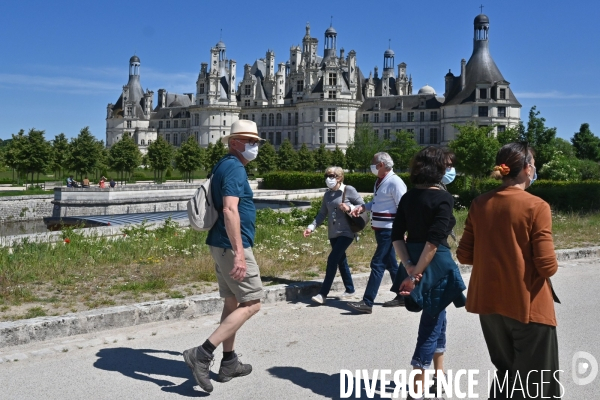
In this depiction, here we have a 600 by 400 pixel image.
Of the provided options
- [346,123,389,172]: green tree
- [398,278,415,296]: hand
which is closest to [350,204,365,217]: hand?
[398,278,415,296]: hand

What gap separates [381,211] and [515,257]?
2898 mm

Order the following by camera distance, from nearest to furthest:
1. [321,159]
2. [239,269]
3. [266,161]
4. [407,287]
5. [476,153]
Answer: [407,287] → [239,269] → [476,153] → [266,161] → [321,159]

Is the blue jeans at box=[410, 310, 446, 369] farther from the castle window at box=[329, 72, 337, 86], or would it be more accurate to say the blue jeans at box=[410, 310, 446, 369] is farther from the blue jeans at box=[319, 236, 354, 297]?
the castle window at box=[329, 72, 337, 86]

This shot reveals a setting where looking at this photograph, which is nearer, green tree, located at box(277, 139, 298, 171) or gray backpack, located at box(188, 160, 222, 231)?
gray backpack, located at box(188, 160, 222, 231)

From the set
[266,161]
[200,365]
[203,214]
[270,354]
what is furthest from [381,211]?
[266,161]

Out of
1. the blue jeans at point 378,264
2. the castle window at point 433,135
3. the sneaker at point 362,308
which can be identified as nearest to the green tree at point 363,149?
the castle window at point 433,135

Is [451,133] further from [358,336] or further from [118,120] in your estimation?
[358,336]

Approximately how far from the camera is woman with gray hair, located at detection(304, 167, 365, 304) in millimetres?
6516

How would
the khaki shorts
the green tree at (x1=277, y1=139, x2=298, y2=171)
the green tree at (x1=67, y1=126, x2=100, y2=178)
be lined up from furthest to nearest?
the green tree at (x1=277, y1=139, x2=298, y2=171)
the green tree at (x1=67, y1=126, x2=100, y2=178)
the khaki shorts

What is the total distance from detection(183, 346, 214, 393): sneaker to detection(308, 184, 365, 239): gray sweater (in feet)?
8.44

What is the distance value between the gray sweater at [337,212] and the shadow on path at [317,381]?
2.26 metres

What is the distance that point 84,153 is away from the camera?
44750mm

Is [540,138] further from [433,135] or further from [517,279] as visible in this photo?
[517,279]

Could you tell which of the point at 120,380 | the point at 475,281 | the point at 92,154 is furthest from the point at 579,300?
the point at 92,154
